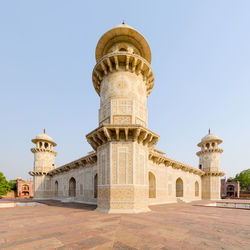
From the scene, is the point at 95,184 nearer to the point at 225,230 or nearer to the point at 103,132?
the point at 103,132

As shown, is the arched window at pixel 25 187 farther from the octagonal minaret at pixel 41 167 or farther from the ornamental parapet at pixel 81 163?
the ornamental parapet at pixel 81 163

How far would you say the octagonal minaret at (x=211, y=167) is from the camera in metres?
26.8

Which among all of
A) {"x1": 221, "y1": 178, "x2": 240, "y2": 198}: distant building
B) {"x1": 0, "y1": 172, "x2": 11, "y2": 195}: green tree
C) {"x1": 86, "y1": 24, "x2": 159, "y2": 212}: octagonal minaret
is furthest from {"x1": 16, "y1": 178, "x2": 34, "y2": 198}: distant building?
{"x1": 221, "y1": 178, "x2": 240, "y2": 198}: distant building

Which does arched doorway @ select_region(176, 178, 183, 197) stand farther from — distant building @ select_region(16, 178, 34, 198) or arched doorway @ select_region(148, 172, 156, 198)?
distant building @ select_region(16, 178, 34, 198)

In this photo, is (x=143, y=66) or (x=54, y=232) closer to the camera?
(x=54, y=232)

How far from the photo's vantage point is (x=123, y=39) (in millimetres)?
12961

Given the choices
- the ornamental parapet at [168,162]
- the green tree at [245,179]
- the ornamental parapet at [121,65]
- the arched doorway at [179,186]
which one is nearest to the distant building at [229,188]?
the green tree at [245,179]

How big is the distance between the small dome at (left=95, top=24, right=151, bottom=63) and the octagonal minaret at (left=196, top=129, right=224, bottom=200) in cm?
2203

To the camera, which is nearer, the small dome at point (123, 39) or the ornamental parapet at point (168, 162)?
the small dome at point (123, 39)

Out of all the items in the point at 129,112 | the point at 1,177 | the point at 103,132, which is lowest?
the point at 1,177

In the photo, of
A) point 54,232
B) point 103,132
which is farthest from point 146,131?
point 54,232

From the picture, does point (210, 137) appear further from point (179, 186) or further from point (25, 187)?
point (25, 187)

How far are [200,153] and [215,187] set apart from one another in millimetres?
6224

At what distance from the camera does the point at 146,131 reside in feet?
34.9
